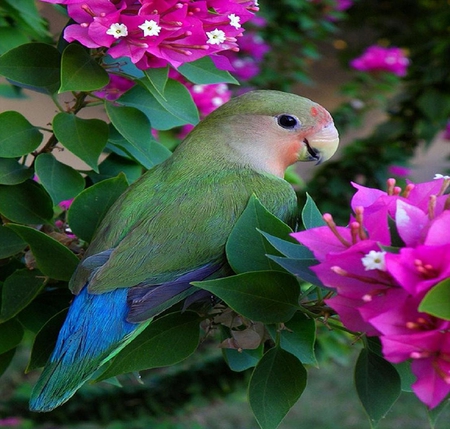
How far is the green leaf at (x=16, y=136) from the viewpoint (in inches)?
32.3

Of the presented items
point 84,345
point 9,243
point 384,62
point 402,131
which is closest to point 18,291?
point 9,243

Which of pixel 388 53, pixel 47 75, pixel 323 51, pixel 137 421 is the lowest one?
pixel 323 51

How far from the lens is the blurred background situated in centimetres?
167

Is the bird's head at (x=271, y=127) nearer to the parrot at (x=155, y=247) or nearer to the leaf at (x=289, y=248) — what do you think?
the parrot at (x=155, y=247)

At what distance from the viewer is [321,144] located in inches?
35.9

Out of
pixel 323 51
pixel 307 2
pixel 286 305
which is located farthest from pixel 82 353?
pixel 323 51

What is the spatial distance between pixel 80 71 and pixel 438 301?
0.49 m

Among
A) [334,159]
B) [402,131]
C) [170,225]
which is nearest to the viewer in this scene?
[170,225]

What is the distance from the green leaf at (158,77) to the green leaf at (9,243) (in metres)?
0.25

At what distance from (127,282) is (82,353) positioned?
8 centimetres

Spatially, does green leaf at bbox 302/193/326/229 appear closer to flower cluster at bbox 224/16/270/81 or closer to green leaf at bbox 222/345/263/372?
green leaf at bbox 222/345/263/372

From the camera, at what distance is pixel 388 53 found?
2.72m

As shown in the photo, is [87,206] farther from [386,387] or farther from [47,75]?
[386,387]

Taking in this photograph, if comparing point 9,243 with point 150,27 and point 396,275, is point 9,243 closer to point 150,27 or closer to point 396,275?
point 150,27
